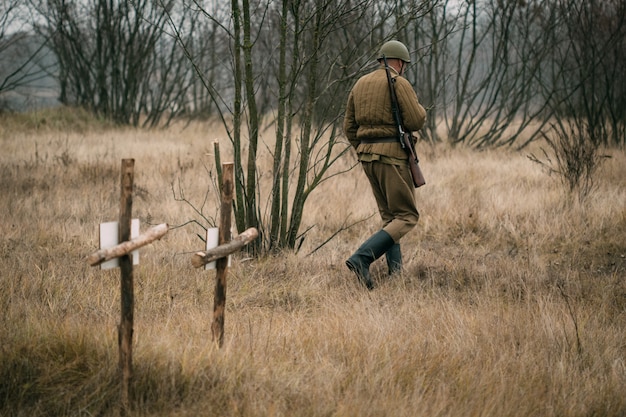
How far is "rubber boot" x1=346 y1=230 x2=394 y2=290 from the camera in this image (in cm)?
440

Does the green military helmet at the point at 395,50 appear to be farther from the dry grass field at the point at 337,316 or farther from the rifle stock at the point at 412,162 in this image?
the dry grass field at the point at 337,316

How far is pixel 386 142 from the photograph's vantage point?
439cm

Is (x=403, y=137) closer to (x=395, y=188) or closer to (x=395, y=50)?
(x=395, y=188)

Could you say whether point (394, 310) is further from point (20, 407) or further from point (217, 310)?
point (20, 407)

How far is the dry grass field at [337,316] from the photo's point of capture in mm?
2635

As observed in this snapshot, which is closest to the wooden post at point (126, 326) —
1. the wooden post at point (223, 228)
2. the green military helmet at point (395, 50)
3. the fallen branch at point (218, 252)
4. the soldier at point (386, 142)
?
the fallen branch at point (218, 252)

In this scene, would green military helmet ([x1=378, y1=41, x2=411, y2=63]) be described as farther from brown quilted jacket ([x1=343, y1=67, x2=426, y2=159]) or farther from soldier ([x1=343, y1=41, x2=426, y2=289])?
brown quilted jacket ([x1=343, y1=67, x2=426, y2=159])

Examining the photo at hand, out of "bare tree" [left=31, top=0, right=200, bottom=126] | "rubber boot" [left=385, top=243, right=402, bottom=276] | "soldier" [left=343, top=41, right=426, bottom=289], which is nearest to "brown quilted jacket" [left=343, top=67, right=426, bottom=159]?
"soldier" [left=343, top=41, right=426, bottom=289]

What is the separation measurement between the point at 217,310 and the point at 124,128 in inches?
507

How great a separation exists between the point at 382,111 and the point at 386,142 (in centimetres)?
22

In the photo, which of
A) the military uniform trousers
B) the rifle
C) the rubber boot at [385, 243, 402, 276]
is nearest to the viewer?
the rifle

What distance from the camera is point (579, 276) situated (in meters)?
4.57

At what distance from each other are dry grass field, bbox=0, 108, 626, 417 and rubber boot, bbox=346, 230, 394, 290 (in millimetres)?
95

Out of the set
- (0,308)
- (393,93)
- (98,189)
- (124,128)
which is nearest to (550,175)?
(393,93)
